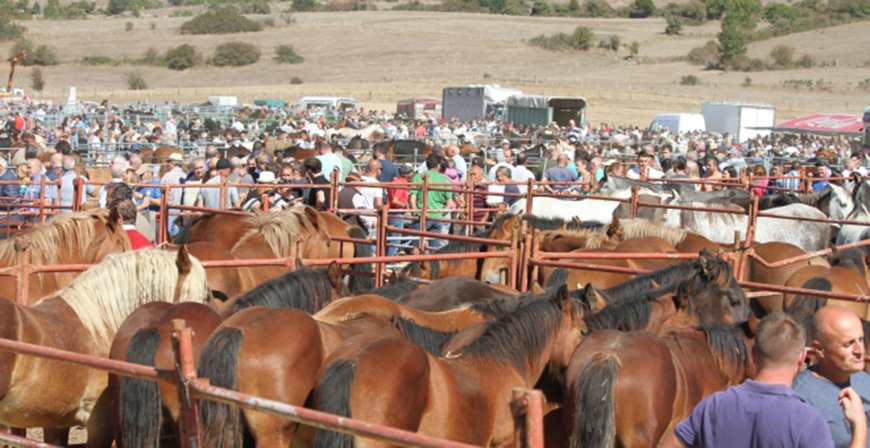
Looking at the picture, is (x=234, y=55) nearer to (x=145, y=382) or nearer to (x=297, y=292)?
(x=297, y=292)

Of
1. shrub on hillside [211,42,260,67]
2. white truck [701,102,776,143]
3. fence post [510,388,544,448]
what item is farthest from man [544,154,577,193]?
shrub on hillside [211,42,260,67]

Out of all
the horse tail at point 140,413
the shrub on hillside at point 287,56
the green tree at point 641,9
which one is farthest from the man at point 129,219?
the green tree at point 641,9

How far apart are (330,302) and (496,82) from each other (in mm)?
70118

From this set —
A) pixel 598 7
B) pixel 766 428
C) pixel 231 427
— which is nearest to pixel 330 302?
pixel 231 427

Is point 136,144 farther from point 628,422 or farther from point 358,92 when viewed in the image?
point 358,92

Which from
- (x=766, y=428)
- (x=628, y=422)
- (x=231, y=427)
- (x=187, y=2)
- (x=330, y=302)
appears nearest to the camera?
(x=766, y=428)

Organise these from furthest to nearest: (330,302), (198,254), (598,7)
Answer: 1. (598,7)
2. (198,254)
3. (330,302)

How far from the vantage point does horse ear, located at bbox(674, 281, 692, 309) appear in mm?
5500

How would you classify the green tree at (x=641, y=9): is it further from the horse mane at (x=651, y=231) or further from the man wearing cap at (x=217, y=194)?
the horse mane at (x=651, y=231)

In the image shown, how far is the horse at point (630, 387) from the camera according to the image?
416 centimetres

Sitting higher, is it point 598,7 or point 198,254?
point 598,7

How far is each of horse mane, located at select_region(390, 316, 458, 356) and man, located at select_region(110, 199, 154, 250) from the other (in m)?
3.03

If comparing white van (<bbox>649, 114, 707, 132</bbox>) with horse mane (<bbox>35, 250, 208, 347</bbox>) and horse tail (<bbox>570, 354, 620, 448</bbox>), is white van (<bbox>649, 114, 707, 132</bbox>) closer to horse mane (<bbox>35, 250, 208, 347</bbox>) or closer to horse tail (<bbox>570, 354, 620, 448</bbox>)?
horse mane (<bbox>35, 250, 208, 347</bbox>)

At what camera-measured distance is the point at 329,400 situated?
368 centimetres
